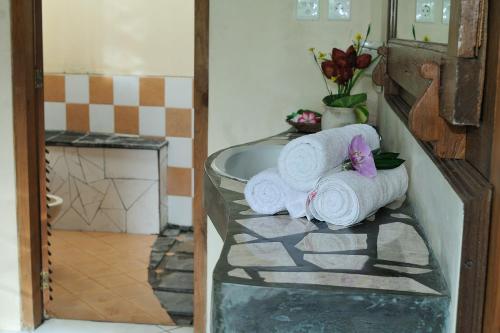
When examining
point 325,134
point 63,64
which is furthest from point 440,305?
point 63,64

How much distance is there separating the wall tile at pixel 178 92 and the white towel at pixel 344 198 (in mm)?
3022

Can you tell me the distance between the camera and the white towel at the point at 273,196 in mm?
1228

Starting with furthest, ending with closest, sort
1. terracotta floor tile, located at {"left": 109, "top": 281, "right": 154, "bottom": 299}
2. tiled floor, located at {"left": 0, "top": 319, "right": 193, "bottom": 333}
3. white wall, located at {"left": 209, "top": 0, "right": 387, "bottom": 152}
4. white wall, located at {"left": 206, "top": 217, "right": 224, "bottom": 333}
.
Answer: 1. terracotta floor tile, located at {"left": 109, "top": 281, "right": 154, "bottom": 299}
2. tiled floor, located at {"left": 0, "top": 319, "right": 193, "bottom": 333}
3. white wall, located at {"left": 206, "top": 217, "right": 224, "bottom": 333}
4. white wall, located at {"left": 209, "top": 0, "right": 387, "bottom": 152}

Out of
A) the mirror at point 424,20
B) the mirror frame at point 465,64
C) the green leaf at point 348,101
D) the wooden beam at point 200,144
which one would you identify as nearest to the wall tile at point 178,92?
the wooden beam at point 200,144

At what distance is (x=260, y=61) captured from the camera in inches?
98.8

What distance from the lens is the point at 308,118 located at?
229 cm

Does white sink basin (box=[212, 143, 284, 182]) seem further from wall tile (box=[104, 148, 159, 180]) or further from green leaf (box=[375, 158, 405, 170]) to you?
wall tile (box=[104, 148, 159, 180])

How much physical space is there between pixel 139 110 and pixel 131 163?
36 centimetres

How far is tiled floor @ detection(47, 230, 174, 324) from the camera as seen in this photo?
298cm

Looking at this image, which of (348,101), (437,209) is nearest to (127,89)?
(348,101)

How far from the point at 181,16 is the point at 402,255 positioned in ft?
11.1

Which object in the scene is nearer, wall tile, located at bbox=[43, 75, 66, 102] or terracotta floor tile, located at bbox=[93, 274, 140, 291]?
terracotta floor tile, located at bbox=[93, 274, 140, 291]

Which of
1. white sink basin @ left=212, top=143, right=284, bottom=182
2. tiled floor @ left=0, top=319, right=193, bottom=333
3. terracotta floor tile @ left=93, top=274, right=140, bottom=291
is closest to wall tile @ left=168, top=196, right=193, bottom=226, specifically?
terracotta floor tile @ left=93, top=274, right=140, bottom=291

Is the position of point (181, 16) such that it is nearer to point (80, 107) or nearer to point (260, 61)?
point (80, 107)
